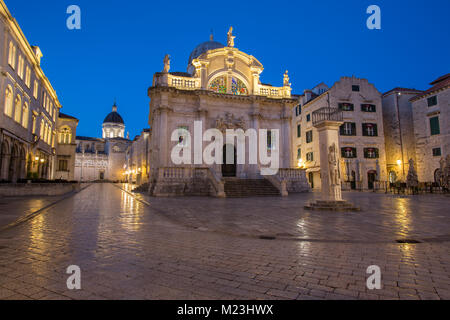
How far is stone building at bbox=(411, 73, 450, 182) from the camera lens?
29.0 m

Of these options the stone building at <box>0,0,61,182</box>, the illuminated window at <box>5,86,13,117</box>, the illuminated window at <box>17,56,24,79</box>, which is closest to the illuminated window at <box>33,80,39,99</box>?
the stone building at <box>0,0,61,182</box>

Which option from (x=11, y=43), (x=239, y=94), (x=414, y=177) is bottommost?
(x=414, y=177)

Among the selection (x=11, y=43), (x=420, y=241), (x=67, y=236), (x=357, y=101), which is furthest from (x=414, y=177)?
(x=11, y=43)

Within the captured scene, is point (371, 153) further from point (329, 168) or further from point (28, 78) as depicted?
point (28, 78)

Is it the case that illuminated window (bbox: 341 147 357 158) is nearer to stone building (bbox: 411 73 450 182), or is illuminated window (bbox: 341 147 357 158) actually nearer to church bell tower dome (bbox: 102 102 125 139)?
stone building (bbox: 411 73 450 182)

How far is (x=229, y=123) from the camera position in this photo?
2503cm

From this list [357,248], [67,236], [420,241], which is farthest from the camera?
[67,236]

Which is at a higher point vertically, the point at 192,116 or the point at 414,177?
the point at 192,116

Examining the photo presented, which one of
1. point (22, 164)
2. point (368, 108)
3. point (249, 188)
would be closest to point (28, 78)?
point (22, 164)

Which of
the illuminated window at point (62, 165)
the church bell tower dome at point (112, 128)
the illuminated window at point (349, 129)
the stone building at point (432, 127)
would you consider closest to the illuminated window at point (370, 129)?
the illuminated window at point (349, 129)

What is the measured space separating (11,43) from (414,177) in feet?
117
